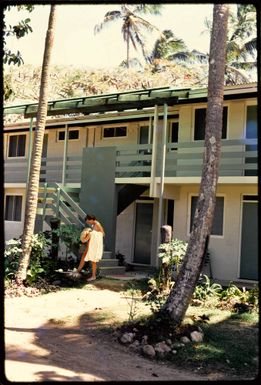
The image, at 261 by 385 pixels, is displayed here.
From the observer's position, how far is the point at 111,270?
44.3 ft

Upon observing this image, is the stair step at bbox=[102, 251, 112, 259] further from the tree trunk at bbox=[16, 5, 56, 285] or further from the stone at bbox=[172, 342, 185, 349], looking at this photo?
the stone at bbox=[172, 342, 185, 349]

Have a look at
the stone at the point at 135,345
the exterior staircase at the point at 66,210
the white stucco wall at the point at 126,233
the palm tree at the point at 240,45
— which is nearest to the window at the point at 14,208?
the exterior staircase at the point at 66,210

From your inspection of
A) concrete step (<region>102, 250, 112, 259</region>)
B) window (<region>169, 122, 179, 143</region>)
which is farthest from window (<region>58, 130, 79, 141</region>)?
concrete step (<region>102, 250, 112, 259</region>)

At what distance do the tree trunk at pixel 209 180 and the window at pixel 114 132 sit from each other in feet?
30.9

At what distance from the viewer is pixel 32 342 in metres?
7.08

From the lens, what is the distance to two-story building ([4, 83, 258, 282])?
13.8 metres

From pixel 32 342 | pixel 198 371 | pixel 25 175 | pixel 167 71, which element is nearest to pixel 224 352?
pixel 198 371

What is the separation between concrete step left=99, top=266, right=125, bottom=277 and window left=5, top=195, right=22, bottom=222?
7.15 m

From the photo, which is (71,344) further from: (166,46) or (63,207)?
(166,46)

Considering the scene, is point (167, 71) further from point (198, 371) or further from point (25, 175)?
point (198, 371)

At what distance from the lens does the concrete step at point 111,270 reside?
13.2 m

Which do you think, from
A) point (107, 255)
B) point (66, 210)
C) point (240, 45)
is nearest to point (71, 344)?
point (107, 255)

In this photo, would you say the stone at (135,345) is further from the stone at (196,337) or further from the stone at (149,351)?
the stone at (196,337)

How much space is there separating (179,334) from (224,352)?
0.78m
